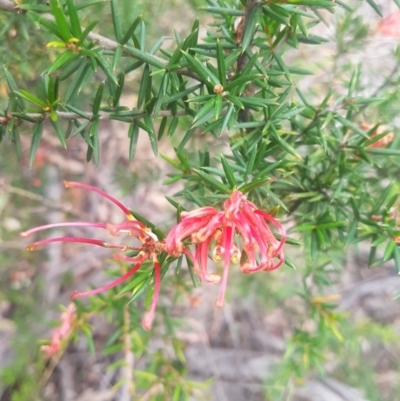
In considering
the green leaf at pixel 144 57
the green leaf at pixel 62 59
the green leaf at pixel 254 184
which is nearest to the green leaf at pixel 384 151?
the green leaf at pixel 254 184

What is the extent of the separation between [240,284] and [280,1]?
114 cm

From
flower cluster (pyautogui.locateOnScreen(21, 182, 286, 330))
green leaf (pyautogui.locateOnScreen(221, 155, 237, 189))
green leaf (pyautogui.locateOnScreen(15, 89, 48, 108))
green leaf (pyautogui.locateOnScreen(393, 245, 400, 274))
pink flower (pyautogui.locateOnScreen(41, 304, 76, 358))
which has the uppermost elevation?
green leaf (pyautogui.locateOnScreen(15, 89, 48, 108))

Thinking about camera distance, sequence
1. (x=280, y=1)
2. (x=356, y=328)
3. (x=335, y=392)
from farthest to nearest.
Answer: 1. (x=335, y=392)
2. (x=356, y=328)
3. (x=280, y=1)

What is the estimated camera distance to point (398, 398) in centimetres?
142

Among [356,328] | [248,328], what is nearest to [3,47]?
[356,328]

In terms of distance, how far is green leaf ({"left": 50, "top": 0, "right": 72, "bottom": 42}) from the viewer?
404mm

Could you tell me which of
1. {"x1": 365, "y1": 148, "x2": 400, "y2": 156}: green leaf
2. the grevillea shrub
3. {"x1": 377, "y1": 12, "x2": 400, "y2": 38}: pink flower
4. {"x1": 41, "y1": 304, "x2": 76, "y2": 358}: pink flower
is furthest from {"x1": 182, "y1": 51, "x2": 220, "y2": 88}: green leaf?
{"x1": 377, "y1": 12, "x2": 400, "y2": 38}: pink flower

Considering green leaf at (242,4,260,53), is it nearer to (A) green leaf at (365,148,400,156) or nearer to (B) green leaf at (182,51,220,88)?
(B) green leaf at (182,51,220,88)

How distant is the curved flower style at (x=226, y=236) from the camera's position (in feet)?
1.51

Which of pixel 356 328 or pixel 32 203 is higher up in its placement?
pixel 32 203

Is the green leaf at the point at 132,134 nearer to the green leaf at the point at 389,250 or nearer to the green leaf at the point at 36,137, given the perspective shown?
the green leaf at the point at 36,137

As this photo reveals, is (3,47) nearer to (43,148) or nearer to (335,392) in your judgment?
(43,148)

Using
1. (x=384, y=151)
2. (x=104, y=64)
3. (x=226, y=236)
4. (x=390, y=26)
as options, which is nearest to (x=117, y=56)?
(x=104, y=64)

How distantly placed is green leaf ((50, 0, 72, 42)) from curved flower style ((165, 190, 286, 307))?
222 millimetres
